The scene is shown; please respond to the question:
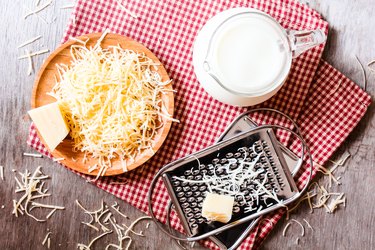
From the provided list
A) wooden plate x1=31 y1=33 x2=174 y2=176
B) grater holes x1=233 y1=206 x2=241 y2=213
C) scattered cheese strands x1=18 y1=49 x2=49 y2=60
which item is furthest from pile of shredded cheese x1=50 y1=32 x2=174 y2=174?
grater holes x1=233 y1=206 x2=241 y2=213

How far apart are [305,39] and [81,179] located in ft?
1.96

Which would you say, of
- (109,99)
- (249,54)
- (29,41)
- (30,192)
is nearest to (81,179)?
(30,192)

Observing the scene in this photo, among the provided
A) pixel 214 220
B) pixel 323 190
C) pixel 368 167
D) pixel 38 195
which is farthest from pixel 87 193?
pixel 368 167

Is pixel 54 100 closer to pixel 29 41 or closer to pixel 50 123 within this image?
pixel 50 123

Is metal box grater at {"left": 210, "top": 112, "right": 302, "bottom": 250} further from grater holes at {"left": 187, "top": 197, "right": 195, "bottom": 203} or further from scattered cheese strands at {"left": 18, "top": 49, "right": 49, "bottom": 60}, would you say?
scattered cheese strands at {"left": 18, "top": 49, "right": 49, "bottom": 60}

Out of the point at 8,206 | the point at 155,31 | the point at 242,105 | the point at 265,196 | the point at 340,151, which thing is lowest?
the point at 8,206

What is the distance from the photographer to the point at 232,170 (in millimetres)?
1170

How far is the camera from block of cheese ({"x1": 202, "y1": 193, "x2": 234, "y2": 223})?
1.15 meters

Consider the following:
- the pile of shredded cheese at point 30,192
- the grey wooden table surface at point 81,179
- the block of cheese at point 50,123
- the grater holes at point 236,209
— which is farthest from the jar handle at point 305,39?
the pile of shredded cheese at point 30,192

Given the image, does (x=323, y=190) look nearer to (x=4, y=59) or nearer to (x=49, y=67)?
(x=49, y=67)

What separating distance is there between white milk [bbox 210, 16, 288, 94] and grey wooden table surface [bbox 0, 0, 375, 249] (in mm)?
225

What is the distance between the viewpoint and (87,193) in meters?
1.22

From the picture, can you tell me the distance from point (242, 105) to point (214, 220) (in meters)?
0.28

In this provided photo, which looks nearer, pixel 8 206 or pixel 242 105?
pixel 242 105
